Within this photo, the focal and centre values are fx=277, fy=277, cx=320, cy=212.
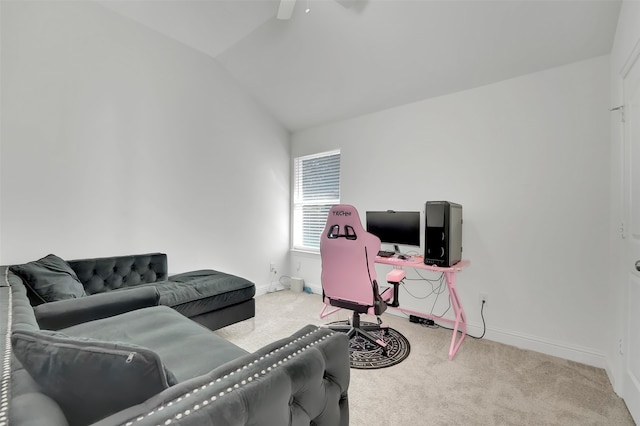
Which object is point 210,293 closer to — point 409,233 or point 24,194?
point 24,194

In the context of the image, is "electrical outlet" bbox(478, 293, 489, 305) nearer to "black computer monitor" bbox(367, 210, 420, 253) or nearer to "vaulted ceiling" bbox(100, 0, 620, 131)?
"black computer monitor" bbox(367, 210, 420, 253)

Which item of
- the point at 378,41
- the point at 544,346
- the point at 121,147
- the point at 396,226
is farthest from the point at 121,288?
the point at 544,346

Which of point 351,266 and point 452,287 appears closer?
point 351,266

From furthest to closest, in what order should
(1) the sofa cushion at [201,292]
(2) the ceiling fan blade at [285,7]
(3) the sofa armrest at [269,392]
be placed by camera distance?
1. (1) the sofa cushion at [201,292]
2. (2) the ceiling fan blade at [285,7]
3. (3) the sofa armrest at [269,392]

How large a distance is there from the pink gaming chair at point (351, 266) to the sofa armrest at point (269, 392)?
128cm

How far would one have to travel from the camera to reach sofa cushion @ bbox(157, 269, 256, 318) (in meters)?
2.37

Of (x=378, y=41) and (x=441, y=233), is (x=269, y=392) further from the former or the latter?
(x=378, y=41)

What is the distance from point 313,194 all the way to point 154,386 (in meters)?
3.69

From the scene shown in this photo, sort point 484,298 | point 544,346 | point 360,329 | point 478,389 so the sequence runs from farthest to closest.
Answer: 1. point 484,298
2. point 360,329
3. point 544,346
4. point 478,389

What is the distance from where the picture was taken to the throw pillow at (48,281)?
70.3 inches

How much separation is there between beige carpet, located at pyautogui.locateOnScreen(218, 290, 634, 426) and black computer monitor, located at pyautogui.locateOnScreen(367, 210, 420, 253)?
992 mm

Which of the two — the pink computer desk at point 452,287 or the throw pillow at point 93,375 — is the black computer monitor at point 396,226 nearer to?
the pink computer desk at point 452,287

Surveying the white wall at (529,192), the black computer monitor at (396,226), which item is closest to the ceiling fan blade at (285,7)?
the white wall at (529,192)

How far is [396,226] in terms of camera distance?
10.3 ft
